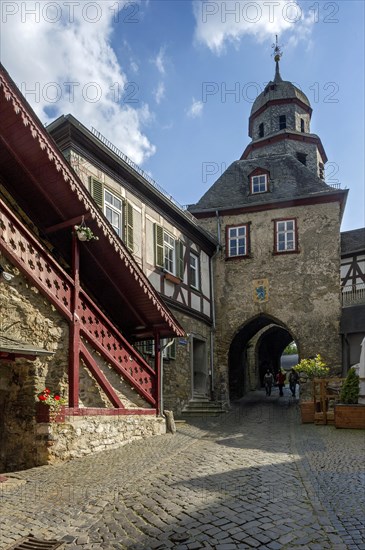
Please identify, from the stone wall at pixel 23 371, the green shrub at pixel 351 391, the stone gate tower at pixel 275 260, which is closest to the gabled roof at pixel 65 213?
the stone wall at pixel 23 371

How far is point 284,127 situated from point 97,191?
2045cm

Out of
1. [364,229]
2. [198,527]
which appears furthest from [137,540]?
[364,229]

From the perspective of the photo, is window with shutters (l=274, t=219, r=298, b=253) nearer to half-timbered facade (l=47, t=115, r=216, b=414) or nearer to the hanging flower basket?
A: half-timbered facade (l=47, t=115, r=216, b=414)

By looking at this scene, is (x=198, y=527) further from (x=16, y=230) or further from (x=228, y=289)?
(x=228, y=289)

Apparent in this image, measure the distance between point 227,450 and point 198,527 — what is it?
4.26 m

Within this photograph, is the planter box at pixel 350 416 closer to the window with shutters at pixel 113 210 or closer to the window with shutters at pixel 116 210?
the window with shutters at pixel 116 210

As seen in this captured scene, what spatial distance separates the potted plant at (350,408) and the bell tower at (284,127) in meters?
18.9

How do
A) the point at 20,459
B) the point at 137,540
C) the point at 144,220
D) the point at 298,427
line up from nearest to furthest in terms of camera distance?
the point at 137,540 → the point at 20,459 → the point at 298,427 → the point at 144,220

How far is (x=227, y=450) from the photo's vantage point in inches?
348

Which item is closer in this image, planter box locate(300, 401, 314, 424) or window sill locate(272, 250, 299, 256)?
planter box locate(300, 401, 314, 424)

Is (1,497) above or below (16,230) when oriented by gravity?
below

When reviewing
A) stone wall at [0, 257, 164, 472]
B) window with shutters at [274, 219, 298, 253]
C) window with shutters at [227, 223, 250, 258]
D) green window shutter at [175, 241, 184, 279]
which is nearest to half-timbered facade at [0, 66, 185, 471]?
stone wall at [0, 257, 164, 472]

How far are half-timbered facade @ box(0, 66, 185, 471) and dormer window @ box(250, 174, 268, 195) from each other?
38.6 ft

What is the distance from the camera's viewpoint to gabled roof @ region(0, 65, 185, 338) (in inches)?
311
